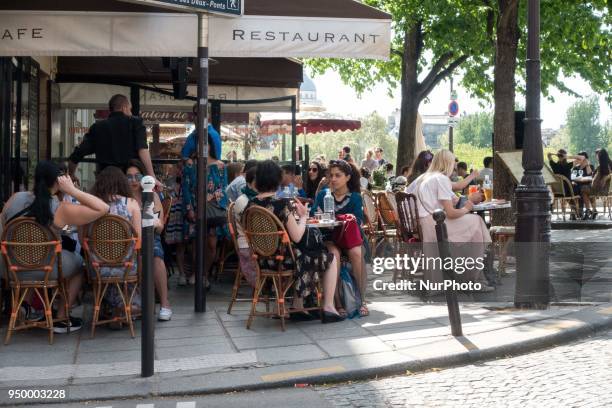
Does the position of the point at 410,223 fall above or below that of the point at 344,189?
below

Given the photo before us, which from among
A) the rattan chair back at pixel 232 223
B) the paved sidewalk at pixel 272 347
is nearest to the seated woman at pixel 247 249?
the rattan chair back at pixel 232 223

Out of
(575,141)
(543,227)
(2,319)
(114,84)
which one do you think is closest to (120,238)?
(2,319)

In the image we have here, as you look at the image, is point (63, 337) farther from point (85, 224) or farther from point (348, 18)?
point (348, 18)

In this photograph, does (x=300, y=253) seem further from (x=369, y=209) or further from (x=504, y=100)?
(x=504, y=100)

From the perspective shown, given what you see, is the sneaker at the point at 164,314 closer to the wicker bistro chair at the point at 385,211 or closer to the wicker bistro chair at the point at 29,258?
the wicker bistro chair at the point at 29,258

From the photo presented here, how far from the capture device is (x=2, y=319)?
28.9ft

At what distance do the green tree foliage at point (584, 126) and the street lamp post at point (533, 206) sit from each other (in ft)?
439

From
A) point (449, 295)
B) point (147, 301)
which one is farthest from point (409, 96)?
point (147, 301)

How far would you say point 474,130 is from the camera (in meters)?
143

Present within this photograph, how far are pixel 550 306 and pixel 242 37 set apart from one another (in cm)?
385

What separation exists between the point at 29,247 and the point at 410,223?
4.19 m

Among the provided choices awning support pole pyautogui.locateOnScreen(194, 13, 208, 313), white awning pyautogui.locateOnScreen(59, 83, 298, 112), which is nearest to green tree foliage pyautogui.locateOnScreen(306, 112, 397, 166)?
white awning pyautogui.locateOnScreen(59, 83, 298, 112)

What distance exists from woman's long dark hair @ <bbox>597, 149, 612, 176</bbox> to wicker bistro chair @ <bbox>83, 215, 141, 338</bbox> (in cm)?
1750

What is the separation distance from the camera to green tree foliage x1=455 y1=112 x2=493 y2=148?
5492 inches
